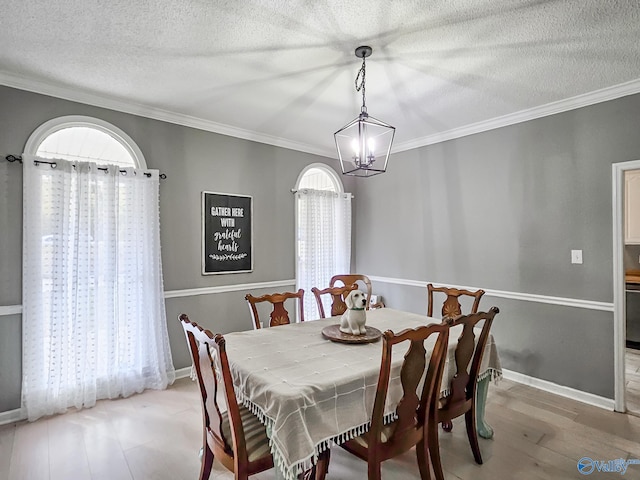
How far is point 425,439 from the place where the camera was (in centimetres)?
179

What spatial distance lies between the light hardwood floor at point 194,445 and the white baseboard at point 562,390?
8 centimetres

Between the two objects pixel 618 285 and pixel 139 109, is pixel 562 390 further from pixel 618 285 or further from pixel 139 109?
pixel 139 109

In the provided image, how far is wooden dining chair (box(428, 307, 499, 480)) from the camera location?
1.86 m

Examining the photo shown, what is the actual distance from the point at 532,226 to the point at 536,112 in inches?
42.1

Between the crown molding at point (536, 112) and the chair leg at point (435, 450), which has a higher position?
the crown molding at point (536, 112)

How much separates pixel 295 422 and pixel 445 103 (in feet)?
9.55

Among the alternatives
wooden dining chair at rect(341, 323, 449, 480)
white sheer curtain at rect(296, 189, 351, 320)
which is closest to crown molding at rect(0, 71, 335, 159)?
white sheer curtain at rect(296, 189, 351, 320)

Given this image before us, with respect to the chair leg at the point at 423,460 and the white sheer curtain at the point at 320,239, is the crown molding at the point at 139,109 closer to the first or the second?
the white sheer curtain at the point at 320,239

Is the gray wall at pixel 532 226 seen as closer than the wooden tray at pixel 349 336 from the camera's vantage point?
No

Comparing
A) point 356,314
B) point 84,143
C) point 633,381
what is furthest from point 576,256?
point 84,143

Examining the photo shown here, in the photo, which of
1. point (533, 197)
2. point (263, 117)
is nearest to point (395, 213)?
point (533, 197)

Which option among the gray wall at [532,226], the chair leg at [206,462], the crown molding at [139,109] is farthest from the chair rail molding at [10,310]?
the gray wall at [532,226]

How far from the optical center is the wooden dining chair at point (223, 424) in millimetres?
1438

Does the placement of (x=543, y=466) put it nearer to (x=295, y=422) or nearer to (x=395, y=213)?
(x=295, y=422)
